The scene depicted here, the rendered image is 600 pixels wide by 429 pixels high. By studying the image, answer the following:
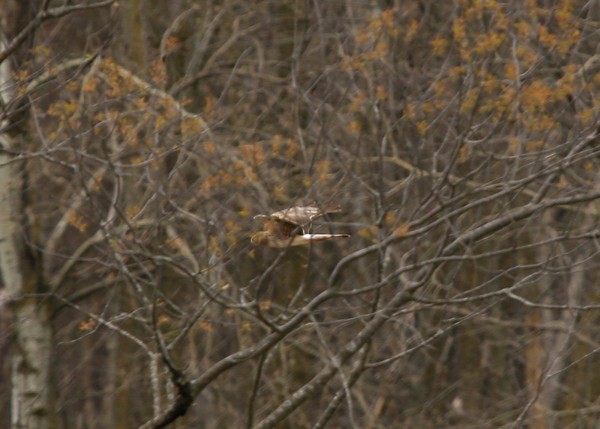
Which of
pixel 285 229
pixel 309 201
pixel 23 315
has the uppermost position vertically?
pixel 285 229

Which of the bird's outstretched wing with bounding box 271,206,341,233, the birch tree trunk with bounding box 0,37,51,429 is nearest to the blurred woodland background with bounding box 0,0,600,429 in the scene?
the birch tree trunk with bounding box 0,37,51,429

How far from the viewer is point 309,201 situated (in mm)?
7020

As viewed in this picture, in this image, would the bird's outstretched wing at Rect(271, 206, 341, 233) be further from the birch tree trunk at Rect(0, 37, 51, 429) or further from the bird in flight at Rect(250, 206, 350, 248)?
the birch tree trunk at Rect(0, 37, 51, 429)

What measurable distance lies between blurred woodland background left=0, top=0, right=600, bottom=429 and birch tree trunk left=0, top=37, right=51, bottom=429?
18 millimetres

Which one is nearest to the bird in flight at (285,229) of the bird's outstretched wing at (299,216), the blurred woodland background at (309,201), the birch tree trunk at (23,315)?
the bird's outstretched wing at (299,216)

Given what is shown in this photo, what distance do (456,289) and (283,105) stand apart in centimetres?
244

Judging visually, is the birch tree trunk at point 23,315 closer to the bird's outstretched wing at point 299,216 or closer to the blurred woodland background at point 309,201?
the blurred woodland background at point 309,201

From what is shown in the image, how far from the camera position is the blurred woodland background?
23.2 feet

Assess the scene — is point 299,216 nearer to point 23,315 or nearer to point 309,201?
point 309,201

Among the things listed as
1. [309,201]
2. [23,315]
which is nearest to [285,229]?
[309,201]

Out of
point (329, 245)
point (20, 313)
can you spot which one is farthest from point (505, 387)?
point (20, 313)

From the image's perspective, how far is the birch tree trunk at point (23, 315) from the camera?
1038 centimetres

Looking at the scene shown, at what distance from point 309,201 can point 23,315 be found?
4.25m

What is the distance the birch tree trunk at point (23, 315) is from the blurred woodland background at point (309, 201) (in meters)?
0.02
